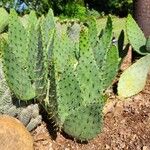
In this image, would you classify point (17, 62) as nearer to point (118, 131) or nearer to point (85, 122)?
point (85, 122)

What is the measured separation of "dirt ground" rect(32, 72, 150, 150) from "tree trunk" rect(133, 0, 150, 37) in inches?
32.5

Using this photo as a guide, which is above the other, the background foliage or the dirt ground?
the dirt ground

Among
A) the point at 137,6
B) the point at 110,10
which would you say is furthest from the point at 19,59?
the point at 110,10

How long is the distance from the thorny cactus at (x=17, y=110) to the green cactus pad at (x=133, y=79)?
0.91 m

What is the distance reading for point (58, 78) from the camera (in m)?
4.86

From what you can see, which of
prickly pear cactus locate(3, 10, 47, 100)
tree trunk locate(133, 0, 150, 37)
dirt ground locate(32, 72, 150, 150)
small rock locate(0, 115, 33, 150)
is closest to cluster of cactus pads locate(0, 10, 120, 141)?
prickly pear cactus locate(3, 10, 47, 100)

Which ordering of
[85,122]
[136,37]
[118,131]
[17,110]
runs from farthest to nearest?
[136,37], [118,131], [17,110], [85,122]

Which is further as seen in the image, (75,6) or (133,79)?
(75,6)

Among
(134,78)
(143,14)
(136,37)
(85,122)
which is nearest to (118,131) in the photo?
(85,122)

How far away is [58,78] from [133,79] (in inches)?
37.3

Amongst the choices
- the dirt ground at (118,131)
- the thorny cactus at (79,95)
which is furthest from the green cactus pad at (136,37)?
the thorny cactus at (79,95)

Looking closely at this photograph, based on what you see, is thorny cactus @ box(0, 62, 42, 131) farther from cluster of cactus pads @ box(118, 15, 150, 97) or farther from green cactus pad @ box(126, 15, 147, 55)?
green cactus pad @ box(126, 15, 147, 55)

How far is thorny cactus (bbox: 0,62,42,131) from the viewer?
495 cm

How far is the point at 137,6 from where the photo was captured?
6.05 m
